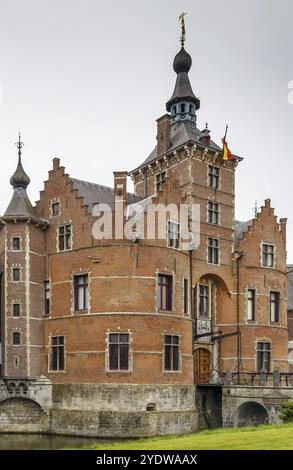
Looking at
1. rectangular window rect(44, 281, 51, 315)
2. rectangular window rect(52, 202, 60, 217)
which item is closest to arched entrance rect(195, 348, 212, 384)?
rectangular window rect(44, 281, 51, 315)

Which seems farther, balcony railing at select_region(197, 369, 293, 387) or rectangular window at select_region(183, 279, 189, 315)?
balcony railing at select_region(197, 369, 293, 387)

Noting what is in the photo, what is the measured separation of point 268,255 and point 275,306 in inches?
123

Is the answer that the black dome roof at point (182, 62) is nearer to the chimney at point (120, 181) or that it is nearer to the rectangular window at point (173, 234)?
the chimney at point (120, 181)

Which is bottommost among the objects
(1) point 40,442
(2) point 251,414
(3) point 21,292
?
(1) point 40,442

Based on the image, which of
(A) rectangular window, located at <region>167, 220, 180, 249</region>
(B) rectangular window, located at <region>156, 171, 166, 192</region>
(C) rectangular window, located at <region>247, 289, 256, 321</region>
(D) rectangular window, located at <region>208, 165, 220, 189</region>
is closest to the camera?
(A) rectangular window, located at <region>167, 220, 180, 249</region>

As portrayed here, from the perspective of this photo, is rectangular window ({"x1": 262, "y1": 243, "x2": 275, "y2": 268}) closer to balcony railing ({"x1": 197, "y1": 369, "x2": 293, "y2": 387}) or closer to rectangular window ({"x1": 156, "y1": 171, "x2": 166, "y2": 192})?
balcony railing ({"x1": 197, "y1": 369, "x2": 293, "y2": 387})

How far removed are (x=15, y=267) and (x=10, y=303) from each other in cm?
186

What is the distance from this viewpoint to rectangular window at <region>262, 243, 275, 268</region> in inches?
1497

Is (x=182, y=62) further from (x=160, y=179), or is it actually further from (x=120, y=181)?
(x=120, y=181)

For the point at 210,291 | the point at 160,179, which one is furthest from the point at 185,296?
the point at 160,179

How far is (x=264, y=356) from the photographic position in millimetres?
36875

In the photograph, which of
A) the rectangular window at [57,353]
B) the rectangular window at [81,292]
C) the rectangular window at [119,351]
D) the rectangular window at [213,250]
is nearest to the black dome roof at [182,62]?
the rectangular window at [213,250]

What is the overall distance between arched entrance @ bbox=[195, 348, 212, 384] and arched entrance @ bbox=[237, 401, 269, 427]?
11.9 ft

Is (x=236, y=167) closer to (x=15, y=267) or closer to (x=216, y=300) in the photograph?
(x=216, y=300)
